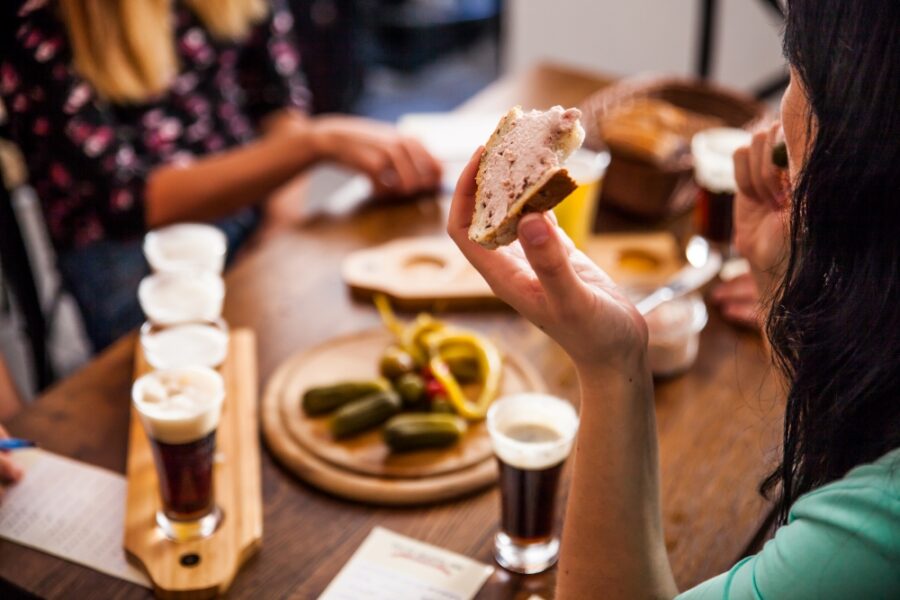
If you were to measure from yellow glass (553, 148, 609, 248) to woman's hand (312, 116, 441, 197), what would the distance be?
15.1 inches

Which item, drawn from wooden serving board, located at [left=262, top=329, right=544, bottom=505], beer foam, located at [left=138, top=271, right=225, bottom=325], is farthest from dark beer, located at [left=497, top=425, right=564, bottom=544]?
beer foam, located at [left=138, top=271, right=225, bottom=325]

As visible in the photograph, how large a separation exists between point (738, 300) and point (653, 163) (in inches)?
15.3

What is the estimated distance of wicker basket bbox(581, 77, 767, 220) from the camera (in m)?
2.00

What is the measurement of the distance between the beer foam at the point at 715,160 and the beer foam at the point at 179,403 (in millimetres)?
1069

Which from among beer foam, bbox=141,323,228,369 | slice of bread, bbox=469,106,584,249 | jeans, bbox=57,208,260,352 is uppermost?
slice of bread, bbox=469,106,584,249

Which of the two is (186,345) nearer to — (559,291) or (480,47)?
(559,291)

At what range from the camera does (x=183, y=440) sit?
119cm

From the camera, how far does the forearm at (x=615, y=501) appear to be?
1.09 meters

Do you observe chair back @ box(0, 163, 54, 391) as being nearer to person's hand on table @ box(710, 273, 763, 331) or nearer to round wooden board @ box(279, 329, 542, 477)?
round wooden board @ box(279, 329, 542, 477)

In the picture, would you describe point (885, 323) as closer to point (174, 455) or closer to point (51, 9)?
point (174, 455)

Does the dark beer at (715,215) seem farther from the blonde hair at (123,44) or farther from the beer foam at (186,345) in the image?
the blonde hair at (123,44)


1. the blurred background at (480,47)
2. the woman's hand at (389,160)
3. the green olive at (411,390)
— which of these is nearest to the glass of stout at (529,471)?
the green olive at (411,390)

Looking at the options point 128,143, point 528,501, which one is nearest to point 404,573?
point 528,501

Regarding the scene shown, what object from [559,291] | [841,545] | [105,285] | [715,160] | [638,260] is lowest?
[105,285]
